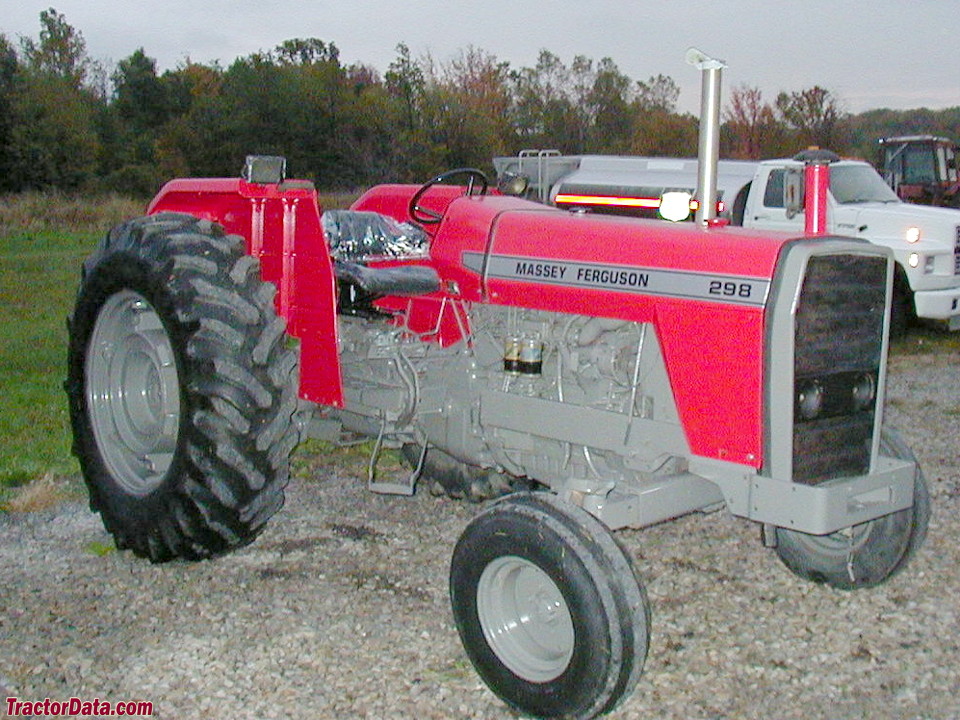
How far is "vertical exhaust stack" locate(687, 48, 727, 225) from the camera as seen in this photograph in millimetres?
3268

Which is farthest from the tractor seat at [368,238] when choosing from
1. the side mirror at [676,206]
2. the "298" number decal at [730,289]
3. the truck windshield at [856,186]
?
the truck windshield at [856,186]

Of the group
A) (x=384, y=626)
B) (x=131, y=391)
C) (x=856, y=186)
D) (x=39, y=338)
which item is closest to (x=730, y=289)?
(x=384, y=626)

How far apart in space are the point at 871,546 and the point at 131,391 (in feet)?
9.42

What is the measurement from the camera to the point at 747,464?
315 cm

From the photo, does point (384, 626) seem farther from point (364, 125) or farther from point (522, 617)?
point (364, 125)

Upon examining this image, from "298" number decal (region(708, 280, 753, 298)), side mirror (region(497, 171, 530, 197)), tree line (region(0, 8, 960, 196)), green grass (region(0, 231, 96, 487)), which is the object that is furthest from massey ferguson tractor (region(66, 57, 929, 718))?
tree line (region(0, 8, 960, 196))

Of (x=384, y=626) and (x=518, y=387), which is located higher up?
(x=518, y=387)

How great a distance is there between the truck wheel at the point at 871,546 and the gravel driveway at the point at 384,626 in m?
0.09

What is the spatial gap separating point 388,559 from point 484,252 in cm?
128

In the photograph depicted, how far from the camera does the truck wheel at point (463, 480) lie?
451 centimetres

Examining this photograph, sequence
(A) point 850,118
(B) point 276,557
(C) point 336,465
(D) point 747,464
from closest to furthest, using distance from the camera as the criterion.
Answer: (D) point 747,464, (B) point 276,557, (C) point 336,465, (A) point 850,118

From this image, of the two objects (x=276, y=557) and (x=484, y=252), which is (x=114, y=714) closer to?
(x=276, y=557)

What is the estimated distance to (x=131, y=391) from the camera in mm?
4359

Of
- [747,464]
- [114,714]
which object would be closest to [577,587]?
[747,464]
